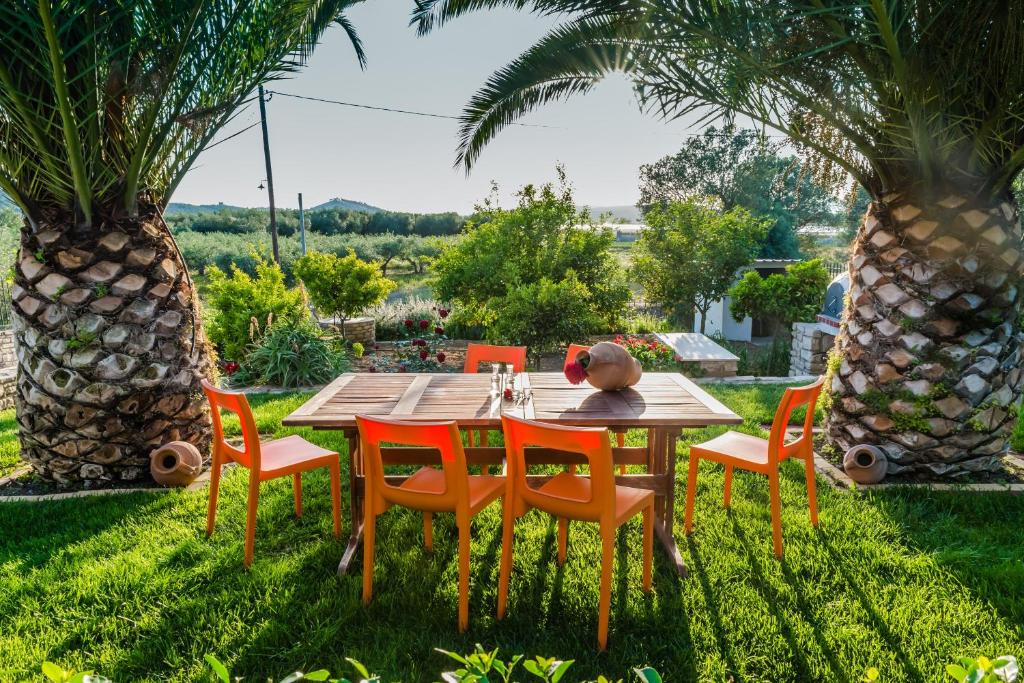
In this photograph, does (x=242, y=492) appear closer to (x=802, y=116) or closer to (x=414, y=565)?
(x=414, y=565)

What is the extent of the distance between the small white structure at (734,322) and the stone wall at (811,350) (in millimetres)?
2451

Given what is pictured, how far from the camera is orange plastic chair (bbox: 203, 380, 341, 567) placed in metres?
3.08

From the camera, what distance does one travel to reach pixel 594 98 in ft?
17.9

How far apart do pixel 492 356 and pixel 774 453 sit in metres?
2.00

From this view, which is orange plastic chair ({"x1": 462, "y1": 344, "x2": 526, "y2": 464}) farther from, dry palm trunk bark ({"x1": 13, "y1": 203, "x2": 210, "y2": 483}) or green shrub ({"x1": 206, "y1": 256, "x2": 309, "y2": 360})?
green shrub ({"x1": 206, "y1": 256, "x2": 309, "y2": 360})

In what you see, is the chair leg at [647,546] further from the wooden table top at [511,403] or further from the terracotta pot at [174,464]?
the terracotta pot at [174,464]

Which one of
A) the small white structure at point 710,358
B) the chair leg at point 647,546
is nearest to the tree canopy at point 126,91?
the chair leg at point 647,546

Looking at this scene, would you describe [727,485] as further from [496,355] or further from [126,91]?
[126,91]

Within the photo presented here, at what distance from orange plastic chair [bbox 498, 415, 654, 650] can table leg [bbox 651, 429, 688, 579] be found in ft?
1.49

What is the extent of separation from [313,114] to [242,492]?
43.3 ft

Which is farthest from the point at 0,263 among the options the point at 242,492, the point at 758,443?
the point at 758,443

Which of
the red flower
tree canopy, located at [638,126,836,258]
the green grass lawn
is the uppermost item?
tree canopy, located at [638,126,836,258]

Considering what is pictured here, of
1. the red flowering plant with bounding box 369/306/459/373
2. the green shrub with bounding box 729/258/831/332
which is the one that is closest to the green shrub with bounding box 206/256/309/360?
the red flowering plant with bounding box 369/306/459/373

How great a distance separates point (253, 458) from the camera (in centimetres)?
313
